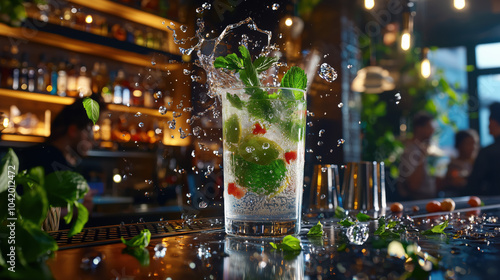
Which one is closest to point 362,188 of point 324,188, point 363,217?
point 324,188

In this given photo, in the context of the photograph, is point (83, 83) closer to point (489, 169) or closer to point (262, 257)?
point (262, 257)

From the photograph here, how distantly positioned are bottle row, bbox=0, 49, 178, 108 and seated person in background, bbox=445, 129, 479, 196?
3505 mm

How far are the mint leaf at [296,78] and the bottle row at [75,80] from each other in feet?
6.89

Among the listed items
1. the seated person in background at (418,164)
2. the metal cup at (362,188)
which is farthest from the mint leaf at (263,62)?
the seated person in background at (418,164)

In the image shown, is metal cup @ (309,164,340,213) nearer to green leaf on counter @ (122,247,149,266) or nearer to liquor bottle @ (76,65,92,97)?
green leaf on counter @ (122,247,149,266)

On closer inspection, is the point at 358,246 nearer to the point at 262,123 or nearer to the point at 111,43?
the point at 262,123

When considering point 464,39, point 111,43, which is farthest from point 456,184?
point 111,43

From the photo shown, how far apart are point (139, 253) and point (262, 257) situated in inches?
6.1

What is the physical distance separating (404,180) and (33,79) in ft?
12.3

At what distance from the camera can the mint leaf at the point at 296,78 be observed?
0.75 metres

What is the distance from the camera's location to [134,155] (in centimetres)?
323

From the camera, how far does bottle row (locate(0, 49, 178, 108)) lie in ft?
8.99

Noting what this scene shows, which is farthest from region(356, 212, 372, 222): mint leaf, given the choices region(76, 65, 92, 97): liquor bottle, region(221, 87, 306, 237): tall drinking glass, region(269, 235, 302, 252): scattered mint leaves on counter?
region(76, 65, 92, 97): liquor bottle

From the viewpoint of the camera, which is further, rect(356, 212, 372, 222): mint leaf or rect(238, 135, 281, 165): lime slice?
rect(356, 212, 372, 222): mint leaf
